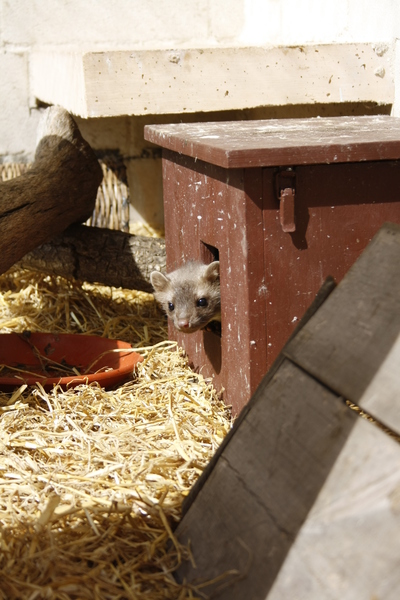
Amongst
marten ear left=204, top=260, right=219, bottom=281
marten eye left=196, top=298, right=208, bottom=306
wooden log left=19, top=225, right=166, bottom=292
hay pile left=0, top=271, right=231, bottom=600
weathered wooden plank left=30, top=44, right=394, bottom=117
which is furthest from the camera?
wooden log left=19, top=225, right=166, bottom=292

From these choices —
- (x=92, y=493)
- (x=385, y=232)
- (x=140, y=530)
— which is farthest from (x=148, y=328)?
(x=385, y=232)

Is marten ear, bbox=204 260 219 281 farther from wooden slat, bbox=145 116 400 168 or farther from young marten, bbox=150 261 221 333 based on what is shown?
wooden slat, bbox=145 116 400 168

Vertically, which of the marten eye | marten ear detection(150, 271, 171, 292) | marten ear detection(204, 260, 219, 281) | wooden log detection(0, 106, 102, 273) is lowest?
the marten eye

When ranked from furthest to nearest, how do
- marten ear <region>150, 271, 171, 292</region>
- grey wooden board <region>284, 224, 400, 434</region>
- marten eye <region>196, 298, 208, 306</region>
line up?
marten ear <region>150, 271, 171, 292</region>, marten eye <region>196, 298, 208, 306</region>, grey wooden board <region>284, 224, 400, 434</region>

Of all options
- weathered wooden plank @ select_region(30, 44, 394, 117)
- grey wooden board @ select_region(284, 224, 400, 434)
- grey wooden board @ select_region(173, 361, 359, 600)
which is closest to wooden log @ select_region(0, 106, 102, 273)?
weathered wooden plank @ select_region(30, 44, 394, 117)

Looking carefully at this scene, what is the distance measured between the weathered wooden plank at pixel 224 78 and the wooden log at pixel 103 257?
1.05 m

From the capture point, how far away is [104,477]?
11.8 feet

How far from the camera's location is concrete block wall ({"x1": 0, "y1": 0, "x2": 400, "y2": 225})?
806cm

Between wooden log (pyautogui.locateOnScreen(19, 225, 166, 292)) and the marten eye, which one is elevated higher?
the marten eye

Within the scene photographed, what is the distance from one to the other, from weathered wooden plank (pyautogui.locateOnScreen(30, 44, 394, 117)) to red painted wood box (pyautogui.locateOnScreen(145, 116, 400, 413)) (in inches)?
71.6

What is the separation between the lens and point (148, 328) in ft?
20.2

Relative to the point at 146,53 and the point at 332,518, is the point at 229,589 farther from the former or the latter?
the point at 146,53

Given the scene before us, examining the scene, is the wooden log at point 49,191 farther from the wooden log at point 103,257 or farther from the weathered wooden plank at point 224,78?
the weathered wooden plank at point 224,78

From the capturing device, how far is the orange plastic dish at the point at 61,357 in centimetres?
501
